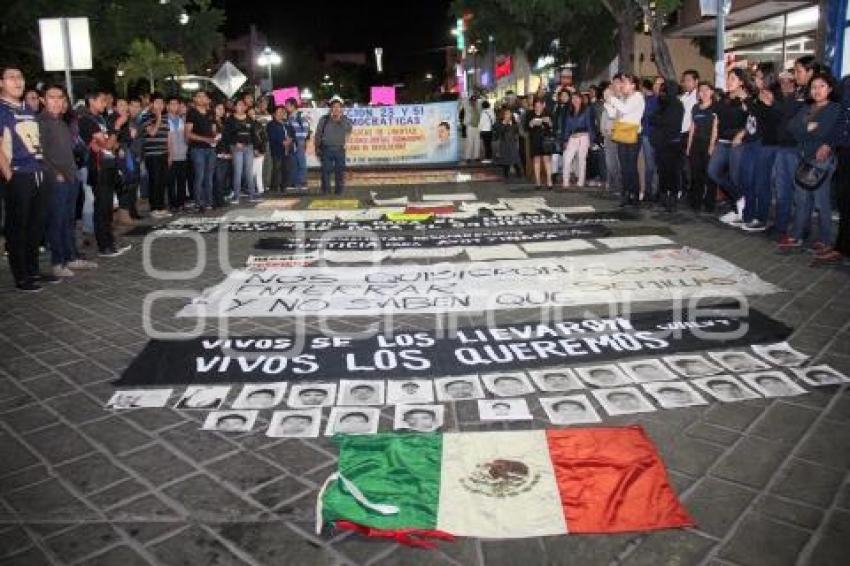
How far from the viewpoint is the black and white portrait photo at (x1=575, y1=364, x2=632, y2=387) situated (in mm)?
4570

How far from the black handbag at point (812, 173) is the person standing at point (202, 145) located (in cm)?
950

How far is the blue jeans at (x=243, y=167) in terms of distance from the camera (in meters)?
14.6

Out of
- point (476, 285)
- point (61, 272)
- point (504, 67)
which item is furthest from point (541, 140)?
point (504, 67)

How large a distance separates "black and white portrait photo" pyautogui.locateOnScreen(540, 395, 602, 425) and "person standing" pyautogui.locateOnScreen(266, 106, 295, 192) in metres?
13.2

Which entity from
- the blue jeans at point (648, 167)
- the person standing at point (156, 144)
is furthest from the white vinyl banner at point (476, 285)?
the person standing at point (156, 144)

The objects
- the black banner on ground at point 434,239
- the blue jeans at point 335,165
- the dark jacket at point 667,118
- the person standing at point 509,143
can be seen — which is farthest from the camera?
the person standing at point 509,143

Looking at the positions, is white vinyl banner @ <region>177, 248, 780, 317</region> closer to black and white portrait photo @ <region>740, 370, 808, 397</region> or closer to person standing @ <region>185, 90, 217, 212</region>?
black and white portrait photo @ <region>740, 370, 808, 397</region>

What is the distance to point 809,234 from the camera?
29.0 feet

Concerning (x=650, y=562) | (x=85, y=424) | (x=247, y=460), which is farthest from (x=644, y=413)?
(x=85, y=424)

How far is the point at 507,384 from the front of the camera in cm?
462

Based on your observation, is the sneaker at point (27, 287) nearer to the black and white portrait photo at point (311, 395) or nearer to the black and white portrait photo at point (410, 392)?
the black and white portrait photo at point (311, 395)

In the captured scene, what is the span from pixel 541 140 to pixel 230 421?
39.9 feet

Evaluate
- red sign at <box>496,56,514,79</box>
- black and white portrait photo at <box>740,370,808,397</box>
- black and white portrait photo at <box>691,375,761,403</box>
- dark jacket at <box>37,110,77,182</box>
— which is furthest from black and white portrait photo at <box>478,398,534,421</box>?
red sign at <box>496,56,514,79</box>

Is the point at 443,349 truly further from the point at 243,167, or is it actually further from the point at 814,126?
the point at 243,167
